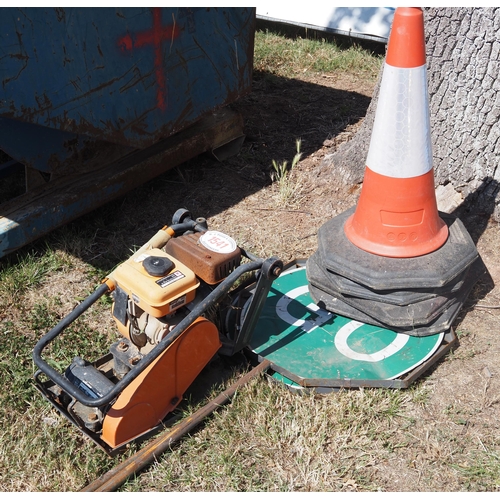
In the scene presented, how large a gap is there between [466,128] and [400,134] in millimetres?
994

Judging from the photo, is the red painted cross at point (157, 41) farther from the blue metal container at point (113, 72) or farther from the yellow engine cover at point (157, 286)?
the yellow engine cover at point (157, 286)

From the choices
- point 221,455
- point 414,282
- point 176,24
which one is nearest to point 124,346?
point 221,455

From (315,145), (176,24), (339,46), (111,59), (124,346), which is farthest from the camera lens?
(339,46)

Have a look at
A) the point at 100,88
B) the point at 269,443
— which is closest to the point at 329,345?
the point at 269,443

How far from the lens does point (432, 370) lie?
9.82 ft

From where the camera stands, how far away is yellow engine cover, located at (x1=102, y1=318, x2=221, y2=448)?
2.53 metres

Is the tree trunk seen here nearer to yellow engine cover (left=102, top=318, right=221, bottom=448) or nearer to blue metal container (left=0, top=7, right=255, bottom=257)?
blue metal container (left=0, top=7, right=255, bottom=257)

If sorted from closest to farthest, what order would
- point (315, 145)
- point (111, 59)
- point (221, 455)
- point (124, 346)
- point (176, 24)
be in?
point (221, 455)
point (124, 346)
point (111, 59)
point (176, 24)
point (315, 145)

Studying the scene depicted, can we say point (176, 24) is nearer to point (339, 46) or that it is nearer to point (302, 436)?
point (302, 436)

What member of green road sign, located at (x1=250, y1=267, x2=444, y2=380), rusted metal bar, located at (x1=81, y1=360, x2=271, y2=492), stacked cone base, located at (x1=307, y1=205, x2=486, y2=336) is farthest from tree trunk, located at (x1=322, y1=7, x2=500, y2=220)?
rusted metal bar, located at (x1=81, y1=360, x2=271, y2=492)

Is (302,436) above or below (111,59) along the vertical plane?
below

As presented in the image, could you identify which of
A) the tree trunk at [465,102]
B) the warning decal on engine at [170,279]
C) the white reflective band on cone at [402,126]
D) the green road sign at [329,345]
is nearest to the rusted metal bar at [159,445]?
the green road sign at [329,345]

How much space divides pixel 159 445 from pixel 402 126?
174 cm

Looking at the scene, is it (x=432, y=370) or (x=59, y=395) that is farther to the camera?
(x=432, y=370)
